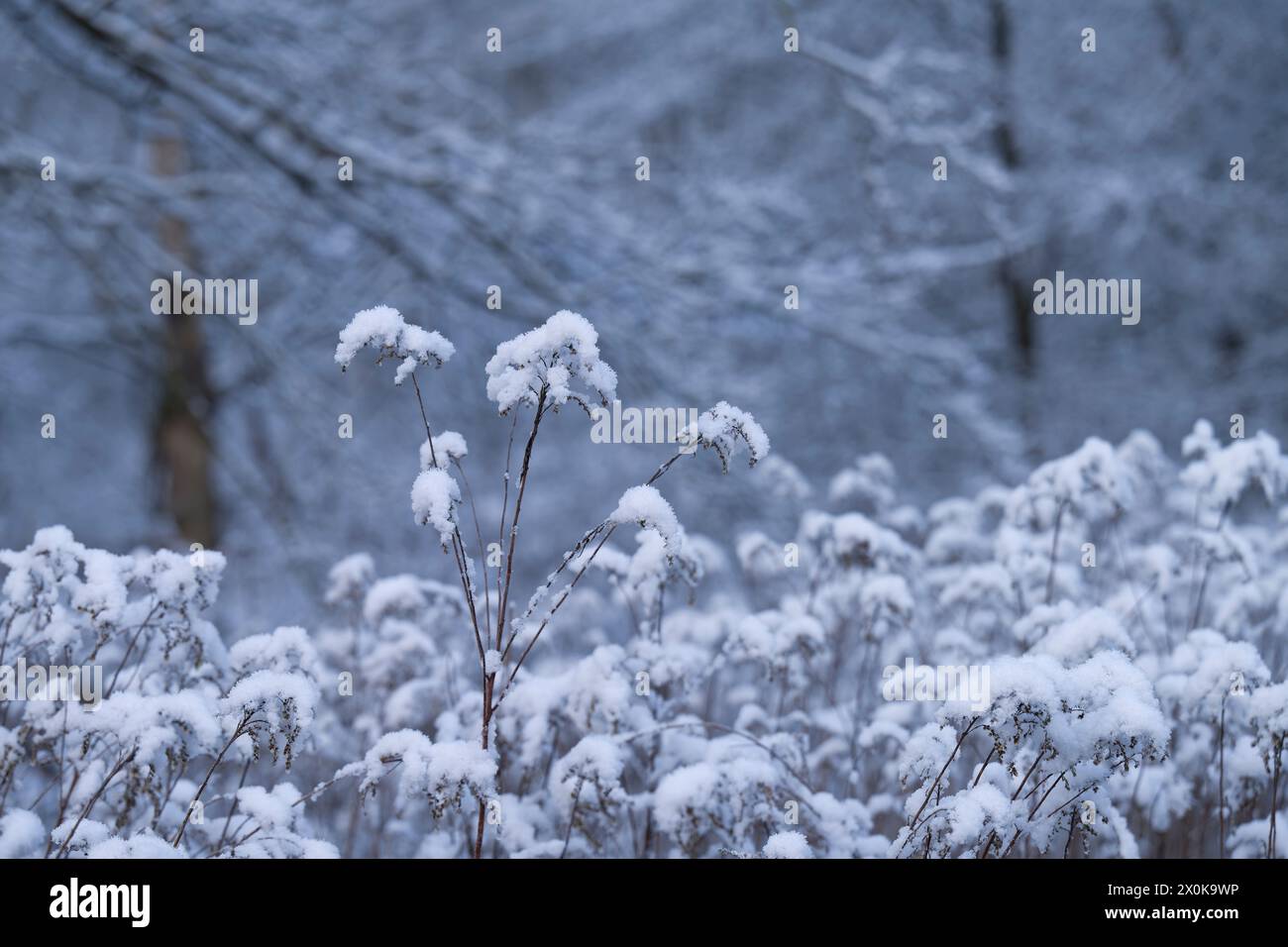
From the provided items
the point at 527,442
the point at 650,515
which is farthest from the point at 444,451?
the point at 650,515

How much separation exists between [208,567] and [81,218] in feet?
9.90

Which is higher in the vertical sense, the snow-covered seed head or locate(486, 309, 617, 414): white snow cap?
locate(486, 309, 617, 414): white snow cap

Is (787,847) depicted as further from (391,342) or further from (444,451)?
(391,342)

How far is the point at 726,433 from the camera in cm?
Answer: 179

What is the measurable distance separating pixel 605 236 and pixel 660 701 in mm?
2752

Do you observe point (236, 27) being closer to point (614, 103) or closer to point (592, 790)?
point (592, 790)

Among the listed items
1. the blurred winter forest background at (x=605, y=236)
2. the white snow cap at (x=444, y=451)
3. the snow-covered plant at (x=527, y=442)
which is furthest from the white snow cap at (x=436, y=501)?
the blurred winter forest background at (x=605, y=236)

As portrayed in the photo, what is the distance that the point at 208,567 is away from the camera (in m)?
2.02

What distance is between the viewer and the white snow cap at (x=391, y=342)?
1.71 meters

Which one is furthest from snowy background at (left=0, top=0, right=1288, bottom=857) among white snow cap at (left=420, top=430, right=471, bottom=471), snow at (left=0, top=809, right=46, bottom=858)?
white snow cap at (left=420, top=430, right=471, bottom=471)

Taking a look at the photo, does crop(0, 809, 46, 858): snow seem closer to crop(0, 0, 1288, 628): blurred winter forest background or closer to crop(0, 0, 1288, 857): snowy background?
crop(0, 0, 1288, 857): snowy background

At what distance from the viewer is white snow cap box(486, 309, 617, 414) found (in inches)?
66.7

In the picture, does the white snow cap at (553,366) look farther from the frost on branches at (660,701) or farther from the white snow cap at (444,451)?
the white snow cap at (444,451)

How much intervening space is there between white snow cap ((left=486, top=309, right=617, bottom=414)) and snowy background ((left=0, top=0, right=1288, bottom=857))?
0.02 metres
